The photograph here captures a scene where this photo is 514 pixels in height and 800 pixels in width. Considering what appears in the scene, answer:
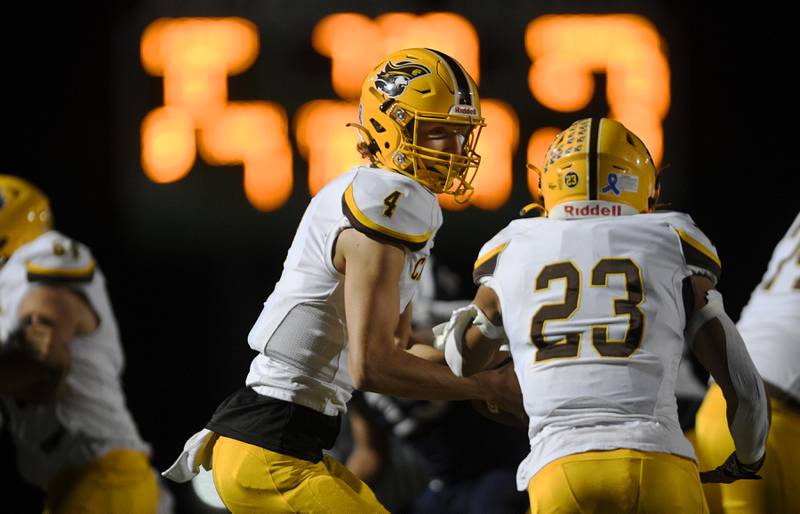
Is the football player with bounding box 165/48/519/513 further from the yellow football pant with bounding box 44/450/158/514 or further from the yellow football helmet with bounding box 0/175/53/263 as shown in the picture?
the yellow football helmet with bounding box 0/175/53/263

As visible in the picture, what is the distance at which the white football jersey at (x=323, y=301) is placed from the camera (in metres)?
3.07

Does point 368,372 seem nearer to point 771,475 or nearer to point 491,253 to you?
point 491,253

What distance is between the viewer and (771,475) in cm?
374

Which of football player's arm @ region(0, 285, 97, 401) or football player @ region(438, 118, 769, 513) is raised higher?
football player @ region(438, 118, 769, 513)

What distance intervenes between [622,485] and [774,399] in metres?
1.22

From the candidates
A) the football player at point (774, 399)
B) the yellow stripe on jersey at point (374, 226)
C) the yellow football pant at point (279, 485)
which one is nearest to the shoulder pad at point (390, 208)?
the yellow stripe on jersey at point (374, 226)

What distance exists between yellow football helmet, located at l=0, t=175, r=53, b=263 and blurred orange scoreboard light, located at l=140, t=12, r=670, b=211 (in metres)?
0.67

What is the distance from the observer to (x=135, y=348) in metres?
6.62

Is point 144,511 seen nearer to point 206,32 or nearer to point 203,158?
point 203,158

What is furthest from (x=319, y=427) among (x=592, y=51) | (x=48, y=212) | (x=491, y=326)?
(x=592, y=51)

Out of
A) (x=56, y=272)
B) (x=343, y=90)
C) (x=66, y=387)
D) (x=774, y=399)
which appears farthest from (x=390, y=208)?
(x=343, y=90)

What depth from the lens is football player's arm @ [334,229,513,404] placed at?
295cm

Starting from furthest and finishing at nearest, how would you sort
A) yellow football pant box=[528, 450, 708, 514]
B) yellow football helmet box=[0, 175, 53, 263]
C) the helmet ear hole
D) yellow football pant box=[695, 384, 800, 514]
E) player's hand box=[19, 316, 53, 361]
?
yellow football helmet box=[0, 175, 53, 263] < player's hand box=[19, 316, 53, 361] < yellow football pant box=[695, 384, 800, 514] < the helmet ear hole < yellow football pant box=[528, 450, 708, 514]

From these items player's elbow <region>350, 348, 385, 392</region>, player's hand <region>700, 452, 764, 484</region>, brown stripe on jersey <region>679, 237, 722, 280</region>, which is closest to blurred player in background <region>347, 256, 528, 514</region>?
player's hand <region>700, 452, 764, 484</region>
